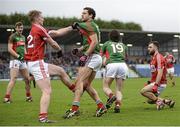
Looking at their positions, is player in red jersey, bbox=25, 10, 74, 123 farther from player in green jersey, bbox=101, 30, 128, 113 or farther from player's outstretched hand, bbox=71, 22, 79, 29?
player in green jersey, bbox=101, 30, 128, 113

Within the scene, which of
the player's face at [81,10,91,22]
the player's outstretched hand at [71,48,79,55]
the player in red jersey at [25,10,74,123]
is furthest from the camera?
the player's face at [81,10,91,22]

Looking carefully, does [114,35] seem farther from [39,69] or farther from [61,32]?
[39,69]

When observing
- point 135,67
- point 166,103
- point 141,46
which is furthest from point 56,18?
point 166,103

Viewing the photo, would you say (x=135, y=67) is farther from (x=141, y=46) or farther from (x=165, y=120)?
(x=165, y=120)

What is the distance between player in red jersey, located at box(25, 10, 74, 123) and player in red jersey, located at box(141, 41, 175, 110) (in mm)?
3016

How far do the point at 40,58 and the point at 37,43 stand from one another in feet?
1.09

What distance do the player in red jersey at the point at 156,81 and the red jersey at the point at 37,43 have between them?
11.3 ft

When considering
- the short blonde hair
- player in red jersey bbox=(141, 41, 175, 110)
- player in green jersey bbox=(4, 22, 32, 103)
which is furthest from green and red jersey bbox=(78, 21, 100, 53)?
player in green jersey bbox=(4, 22, 32, 103)

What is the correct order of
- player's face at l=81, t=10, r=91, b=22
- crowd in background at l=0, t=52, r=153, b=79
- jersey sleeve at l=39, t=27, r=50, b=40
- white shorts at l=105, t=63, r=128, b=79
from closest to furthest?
1. jersey sleeve at l=39, t=27, r=50, b=40
2. player's face at l=81, t=10, r=91, b=22
3. white shorts at l=105, t=63, r=128, b=79
4. crowd in background at l=0, t=52, r=153, b=79

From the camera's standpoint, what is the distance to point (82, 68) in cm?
1023

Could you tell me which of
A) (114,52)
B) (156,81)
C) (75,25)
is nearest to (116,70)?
(114,52)

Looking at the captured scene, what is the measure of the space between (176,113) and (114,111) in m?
1.55

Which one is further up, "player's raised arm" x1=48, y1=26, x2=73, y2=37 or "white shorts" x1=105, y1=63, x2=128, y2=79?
"player's raised arm" x1=48, y1=26, x2=73, y2=37

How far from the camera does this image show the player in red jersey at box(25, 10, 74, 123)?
9.29m
